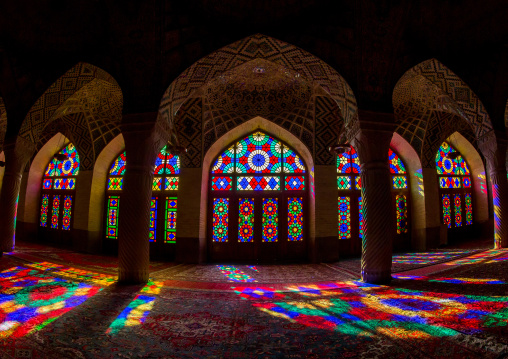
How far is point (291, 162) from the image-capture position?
10.5 m

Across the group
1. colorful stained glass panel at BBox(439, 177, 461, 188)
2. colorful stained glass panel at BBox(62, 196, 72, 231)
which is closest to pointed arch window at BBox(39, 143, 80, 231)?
colorful stained glass panel at BBox(62, 196, 72, 231)

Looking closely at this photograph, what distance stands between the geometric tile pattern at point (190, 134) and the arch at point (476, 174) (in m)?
9.69

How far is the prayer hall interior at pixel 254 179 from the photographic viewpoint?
12.0 ft

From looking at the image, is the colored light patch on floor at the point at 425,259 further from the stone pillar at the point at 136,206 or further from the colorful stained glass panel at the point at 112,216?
the colorful stained glass panel at the point at 112,216

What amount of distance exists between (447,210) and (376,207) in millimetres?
7663

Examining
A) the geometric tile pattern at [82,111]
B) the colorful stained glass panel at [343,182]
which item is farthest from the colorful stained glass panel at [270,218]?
the geometric tile pattern at [82,111]

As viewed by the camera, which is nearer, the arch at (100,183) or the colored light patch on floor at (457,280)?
the colored light patch on floor at (457,280)

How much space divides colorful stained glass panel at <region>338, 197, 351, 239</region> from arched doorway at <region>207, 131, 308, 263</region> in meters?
1.27

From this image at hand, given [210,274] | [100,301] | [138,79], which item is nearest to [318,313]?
[100,301]

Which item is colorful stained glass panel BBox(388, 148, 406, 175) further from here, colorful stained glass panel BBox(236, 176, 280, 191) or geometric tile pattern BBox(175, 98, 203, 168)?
geometric tile pattern BBox(175, 98, 203, 168)

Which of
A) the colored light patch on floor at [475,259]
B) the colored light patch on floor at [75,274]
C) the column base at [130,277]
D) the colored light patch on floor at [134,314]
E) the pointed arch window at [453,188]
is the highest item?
the pointed arch window at [453,188]

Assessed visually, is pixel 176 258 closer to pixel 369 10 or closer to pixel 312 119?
pixel 312 119

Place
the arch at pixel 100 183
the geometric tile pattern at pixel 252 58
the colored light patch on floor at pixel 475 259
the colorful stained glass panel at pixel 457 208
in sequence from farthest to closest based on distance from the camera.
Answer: the colorful stained glass panel at pixel 457 208, the arch at pixel 100 183, the colored light patch on floor at pixel 475 259, the geometric tile pattern at pixel 252 58

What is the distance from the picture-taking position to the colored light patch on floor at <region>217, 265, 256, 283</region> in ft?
23.0
